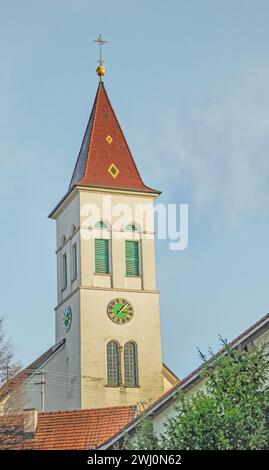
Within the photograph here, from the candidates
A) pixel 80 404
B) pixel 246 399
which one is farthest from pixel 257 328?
pixel 80 404

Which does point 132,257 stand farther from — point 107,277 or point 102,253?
point 107,277

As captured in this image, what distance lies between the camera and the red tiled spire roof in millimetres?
55844

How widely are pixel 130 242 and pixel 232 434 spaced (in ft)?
123

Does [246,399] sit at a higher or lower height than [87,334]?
lower

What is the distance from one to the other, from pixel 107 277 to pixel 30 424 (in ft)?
70.0

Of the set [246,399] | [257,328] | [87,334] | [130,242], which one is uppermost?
[130,242]

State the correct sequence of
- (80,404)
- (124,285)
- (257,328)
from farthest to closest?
(124,285), (80,404), (257,328)

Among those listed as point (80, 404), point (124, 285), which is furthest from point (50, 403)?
point (124, 285)

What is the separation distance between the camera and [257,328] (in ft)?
72.7

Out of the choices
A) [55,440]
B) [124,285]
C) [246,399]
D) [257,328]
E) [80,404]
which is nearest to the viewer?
[246,399]
